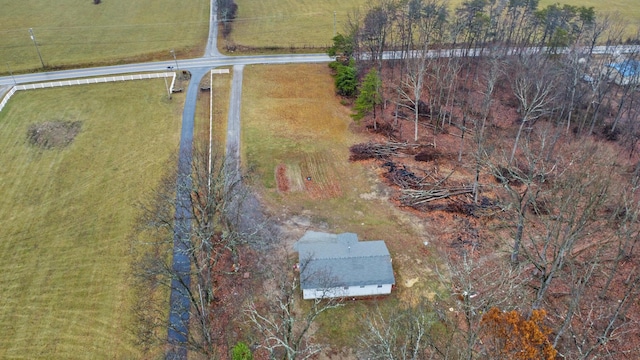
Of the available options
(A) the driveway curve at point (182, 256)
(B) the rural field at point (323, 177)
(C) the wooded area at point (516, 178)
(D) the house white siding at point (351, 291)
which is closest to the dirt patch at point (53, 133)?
(A) the driveway curve at point (182, 256)

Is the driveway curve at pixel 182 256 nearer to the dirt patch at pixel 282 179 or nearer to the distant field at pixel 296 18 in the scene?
the dirt patch at pixel 282 179

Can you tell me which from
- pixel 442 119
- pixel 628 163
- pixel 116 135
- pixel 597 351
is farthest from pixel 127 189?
pixel 628 163

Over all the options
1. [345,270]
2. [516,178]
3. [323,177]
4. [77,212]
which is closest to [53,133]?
[77,212]

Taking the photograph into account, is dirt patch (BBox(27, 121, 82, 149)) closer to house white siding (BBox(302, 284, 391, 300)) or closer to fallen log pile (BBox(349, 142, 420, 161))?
fallen log pile (BBox(349, 142, 420, 161))

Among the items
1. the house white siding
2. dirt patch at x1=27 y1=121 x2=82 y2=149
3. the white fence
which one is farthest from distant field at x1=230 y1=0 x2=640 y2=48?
the house white siding

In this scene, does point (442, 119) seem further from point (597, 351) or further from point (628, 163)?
point (597, 351)

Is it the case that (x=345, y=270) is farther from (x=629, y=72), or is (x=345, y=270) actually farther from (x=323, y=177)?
(x=629, y=72)
